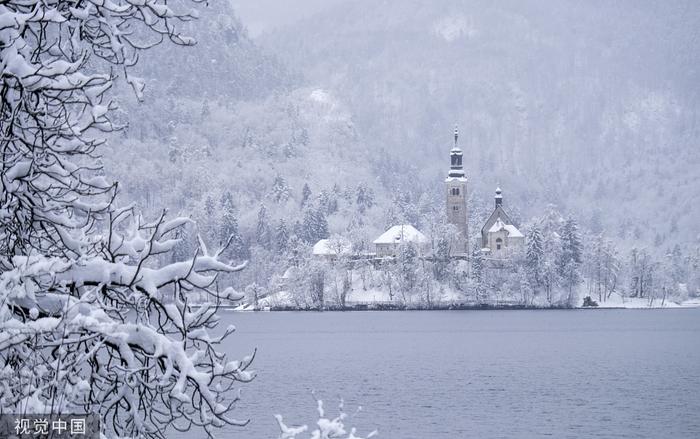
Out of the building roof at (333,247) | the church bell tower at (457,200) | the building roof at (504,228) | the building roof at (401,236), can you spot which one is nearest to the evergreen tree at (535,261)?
the building roof at (504,228)

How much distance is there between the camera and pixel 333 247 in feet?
477

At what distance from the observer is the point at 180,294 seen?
796 cm

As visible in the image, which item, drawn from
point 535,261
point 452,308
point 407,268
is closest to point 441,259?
point 407,268

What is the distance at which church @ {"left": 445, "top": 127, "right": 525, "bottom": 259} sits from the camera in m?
146

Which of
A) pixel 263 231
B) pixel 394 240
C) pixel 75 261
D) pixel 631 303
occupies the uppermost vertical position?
pixel 263 231

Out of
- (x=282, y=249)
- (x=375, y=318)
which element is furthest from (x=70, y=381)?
(x=282, y=249)

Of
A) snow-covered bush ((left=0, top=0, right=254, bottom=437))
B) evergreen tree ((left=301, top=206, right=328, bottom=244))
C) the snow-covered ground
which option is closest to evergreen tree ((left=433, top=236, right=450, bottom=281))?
the snow-covered ground

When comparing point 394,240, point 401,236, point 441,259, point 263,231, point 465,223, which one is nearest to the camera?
point 441,259

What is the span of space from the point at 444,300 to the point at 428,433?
99050 millimetres

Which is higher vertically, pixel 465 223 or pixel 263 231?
pixel 263 231

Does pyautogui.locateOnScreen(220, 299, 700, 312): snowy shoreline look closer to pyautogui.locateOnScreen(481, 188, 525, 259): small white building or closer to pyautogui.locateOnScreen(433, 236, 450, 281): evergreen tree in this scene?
pyautogui.locateOnScreen(433, 236, 450, 281): evergreen tree

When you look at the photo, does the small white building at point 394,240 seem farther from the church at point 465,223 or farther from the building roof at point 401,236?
the church at point 465,223

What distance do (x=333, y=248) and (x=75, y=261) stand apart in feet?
453

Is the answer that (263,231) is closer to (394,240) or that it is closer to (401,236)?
(394,240)
